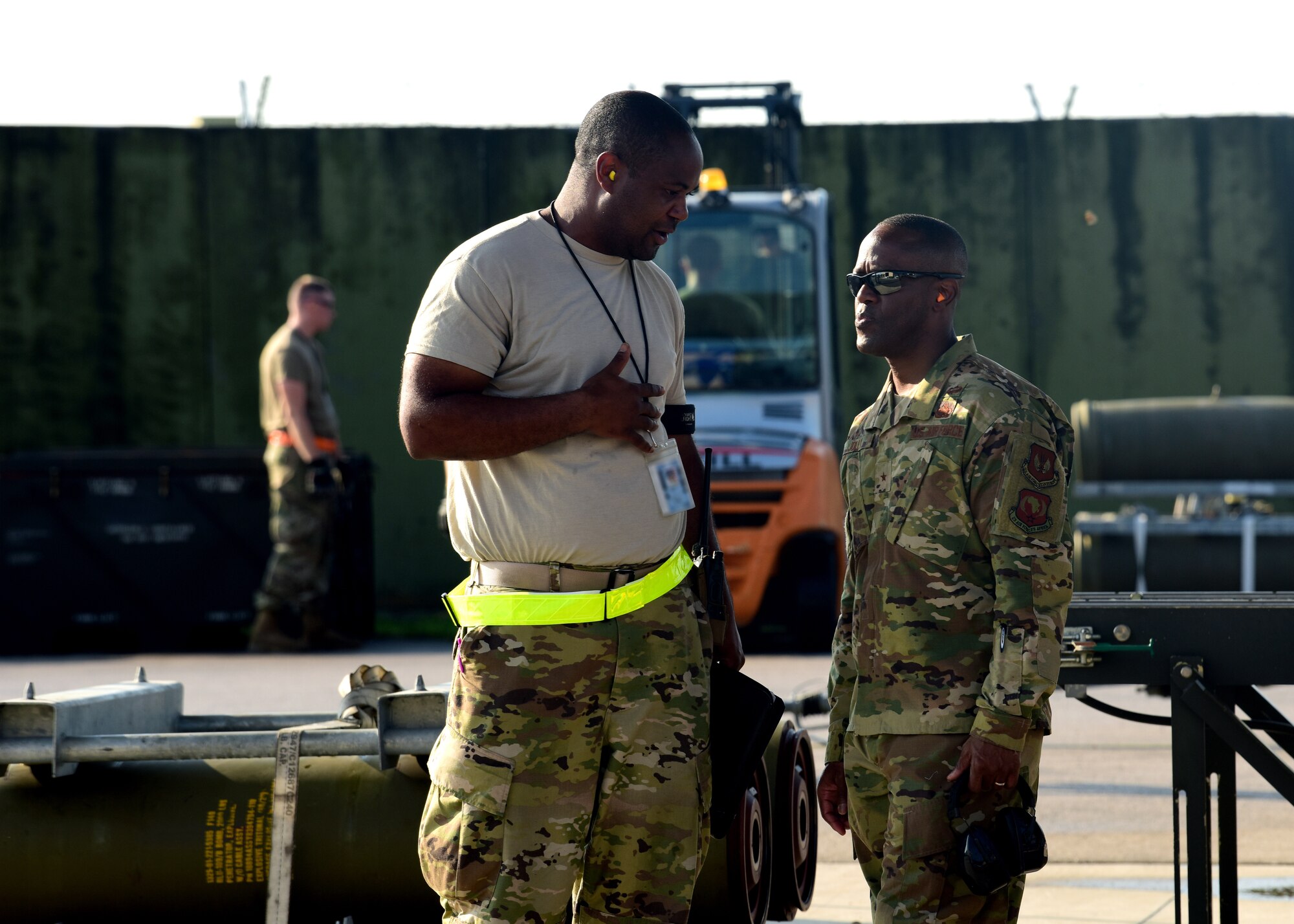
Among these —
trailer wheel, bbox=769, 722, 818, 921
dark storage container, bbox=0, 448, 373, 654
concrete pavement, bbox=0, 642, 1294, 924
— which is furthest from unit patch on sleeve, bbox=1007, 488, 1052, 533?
dark storage container, bbox=0, 448, 373, 654

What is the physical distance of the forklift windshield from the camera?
10.7 meters

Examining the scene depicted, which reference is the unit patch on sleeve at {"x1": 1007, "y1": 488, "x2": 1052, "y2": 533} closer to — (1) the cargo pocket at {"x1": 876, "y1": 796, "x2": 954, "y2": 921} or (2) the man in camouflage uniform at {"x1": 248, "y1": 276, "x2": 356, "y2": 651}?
(1) the cargo pocket at {"x1": 876, "y1": 796, "x2": 954, "y2": 921}

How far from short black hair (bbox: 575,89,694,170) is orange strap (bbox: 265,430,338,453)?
7479 millimetres

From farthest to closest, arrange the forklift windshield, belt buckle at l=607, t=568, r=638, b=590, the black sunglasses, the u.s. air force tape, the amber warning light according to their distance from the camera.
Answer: the forklift windshield
the amber warning light
the black sunglasses
the u.s. air force tape
belt buckle at l=607, t=568, r=638, b=590

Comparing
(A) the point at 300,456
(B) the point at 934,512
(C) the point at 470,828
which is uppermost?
(A) the point at 300,456

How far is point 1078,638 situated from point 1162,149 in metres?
12.7

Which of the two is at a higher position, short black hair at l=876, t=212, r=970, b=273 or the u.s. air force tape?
short black hair at l=876, t=212, r=970, b=273

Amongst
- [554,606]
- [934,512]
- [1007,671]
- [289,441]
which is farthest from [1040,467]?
[289,441]

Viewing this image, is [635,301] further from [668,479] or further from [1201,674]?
[1201,674]

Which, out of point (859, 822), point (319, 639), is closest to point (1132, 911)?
point (859, 822)

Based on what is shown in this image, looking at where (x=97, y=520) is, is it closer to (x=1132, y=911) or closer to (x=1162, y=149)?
(x=1132, y=911)

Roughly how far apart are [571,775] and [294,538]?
767cm

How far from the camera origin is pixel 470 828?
2.79m

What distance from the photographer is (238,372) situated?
49.3 feet
